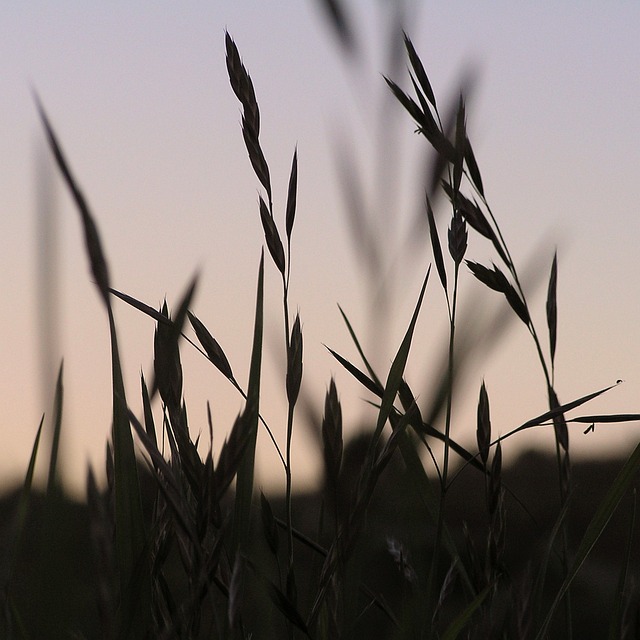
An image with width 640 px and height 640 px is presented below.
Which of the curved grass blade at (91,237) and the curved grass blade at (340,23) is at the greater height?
the curved grass blade at (340,23)

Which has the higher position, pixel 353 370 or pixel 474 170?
pixel 474 170

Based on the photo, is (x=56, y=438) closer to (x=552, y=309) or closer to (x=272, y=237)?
(x=272, y=237)

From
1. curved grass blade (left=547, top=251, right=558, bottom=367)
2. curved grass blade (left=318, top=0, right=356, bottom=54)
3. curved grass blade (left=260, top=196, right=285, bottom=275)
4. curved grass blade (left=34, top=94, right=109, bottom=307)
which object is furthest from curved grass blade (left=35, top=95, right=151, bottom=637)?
curved grass blade (left=547, top=251, right=558, bottom=367)

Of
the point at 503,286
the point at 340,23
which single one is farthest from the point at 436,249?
the point at 340,23

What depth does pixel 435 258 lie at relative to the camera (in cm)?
57

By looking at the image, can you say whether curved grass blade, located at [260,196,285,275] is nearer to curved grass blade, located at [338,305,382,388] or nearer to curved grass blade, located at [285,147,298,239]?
curved grass blade, located at [285,147,298,239]

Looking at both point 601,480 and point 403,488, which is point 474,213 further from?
point 601,480

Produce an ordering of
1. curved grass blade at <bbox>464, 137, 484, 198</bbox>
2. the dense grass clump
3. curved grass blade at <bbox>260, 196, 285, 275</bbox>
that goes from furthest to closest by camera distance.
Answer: curved grass blade at <bbox>464, 137, 484, 198</bbox>, curved grass blade at <bbox>260, 196, 285, 275</bbox>, the dense grass clump

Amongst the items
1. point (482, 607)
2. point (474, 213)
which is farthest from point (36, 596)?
point (474, 213)

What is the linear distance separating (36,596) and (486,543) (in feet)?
0.91

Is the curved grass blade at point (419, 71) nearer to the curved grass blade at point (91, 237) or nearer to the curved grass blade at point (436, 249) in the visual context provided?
the curved grass blade at point (436, 249)

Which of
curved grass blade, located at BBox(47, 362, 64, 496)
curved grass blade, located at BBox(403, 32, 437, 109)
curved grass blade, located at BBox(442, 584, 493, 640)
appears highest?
curved grass blade, located at BBox(403, 32, 437, 109)

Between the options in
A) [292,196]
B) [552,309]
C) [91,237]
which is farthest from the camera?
[552,309]

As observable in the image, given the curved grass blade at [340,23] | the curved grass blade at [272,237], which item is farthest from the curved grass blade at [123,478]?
the curved grass blade at [340,23]
